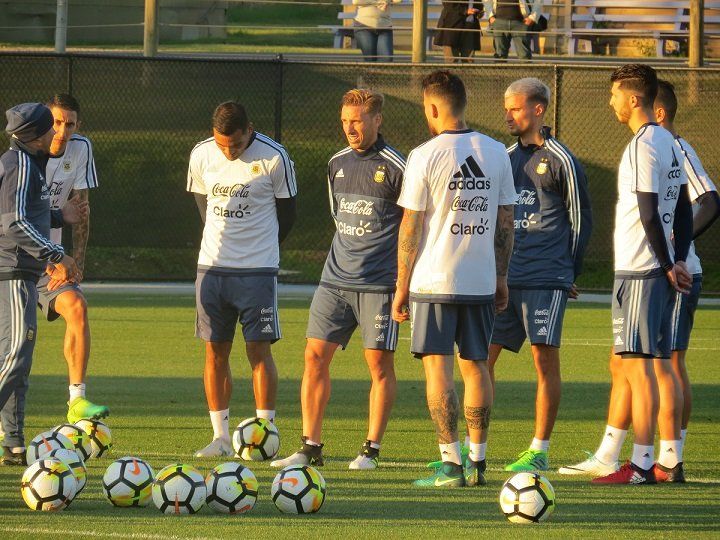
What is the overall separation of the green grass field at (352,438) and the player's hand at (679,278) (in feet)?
3.77

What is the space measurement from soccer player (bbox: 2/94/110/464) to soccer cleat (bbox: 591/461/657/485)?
360 centimetres

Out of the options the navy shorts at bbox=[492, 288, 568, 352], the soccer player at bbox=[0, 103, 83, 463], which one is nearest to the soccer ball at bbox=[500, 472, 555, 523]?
the navy shorts at bbox=[492, 288, 568, 352]

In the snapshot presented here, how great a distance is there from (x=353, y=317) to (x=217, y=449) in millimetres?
1239

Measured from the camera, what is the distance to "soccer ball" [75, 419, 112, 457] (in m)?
8.47

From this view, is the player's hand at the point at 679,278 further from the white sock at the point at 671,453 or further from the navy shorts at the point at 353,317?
Answer: the navy shorts at the point at 353,317

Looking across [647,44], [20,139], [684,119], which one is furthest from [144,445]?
[647,44]

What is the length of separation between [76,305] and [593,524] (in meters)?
4.69

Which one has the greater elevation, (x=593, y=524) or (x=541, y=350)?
(x=541, y=350)

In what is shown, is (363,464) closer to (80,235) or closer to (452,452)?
(452,452)

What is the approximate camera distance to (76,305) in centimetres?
1004

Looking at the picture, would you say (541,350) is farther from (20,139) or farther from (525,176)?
(20,139)

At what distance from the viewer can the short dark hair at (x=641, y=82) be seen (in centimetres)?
787

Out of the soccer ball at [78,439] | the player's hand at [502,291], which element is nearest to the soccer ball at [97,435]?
the soccer ball at [78,439]

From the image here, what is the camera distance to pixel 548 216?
28.7 ft
